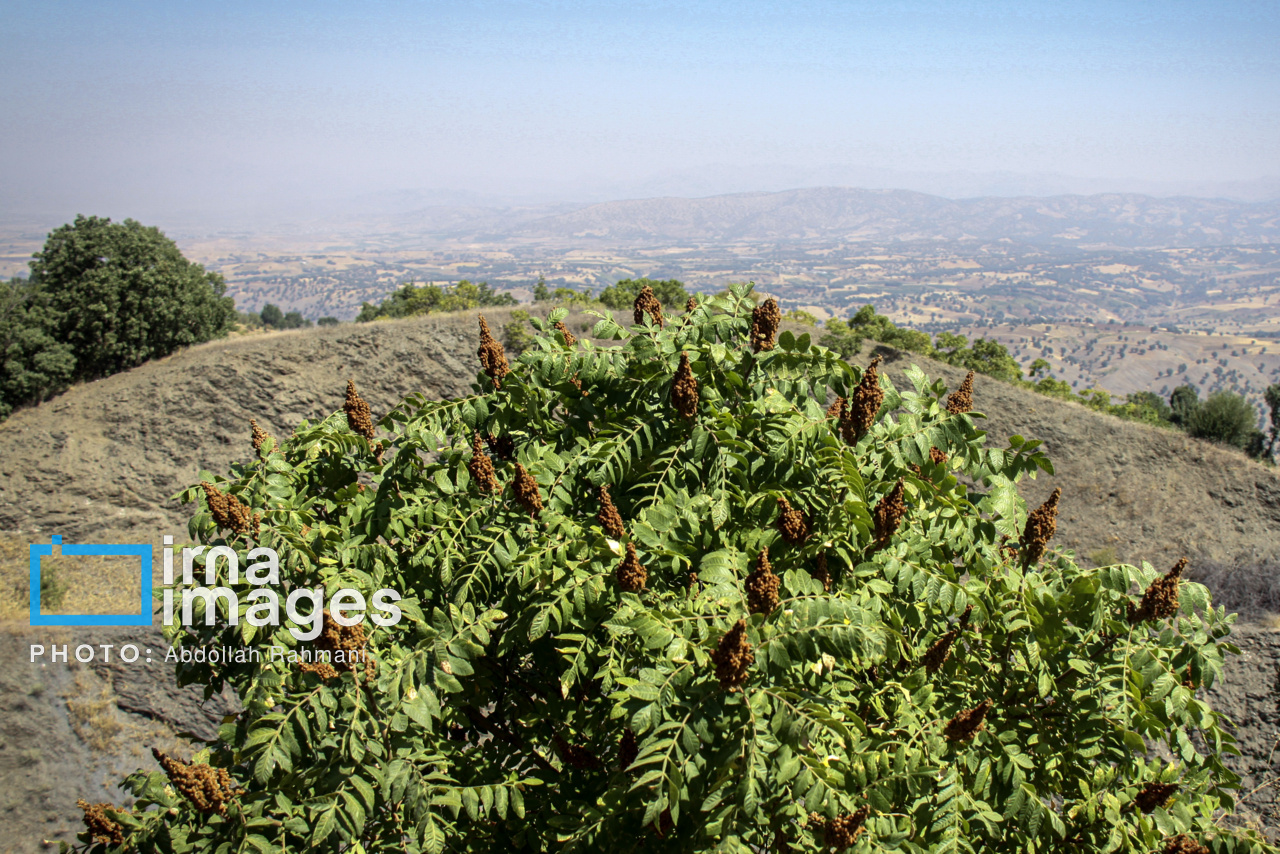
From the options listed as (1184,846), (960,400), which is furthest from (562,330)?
(1184,846)

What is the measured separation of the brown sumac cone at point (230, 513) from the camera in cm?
Result: 404

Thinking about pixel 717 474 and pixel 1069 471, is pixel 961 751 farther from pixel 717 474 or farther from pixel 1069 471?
pixel 1069 471

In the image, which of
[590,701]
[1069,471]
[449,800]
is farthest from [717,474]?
[1069,471]

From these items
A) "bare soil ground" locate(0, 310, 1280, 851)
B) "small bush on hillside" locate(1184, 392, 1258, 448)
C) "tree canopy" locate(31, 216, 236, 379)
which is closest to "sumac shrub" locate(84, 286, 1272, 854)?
"bare soil ground" locate(0, 310, 1280, 851)

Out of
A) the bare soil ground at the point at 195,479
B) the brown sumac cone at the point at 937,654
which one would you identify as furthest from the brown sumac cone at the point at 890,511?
the bare soil ground at the point at 195,479

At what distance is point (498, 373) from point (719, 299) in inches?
72.7

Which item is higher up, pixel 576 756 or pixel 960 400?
pixel 960 400

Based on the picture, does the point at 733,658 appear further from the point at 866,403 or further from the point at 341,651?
the point at 341,651

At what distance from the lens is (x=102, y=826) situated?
13.1 feet

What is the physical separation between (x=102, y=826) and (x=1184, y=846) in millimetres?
6315

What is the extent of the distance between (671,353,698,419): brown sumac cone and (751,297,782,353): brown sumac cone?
1.02m

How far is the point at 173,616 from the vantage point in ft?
15.7

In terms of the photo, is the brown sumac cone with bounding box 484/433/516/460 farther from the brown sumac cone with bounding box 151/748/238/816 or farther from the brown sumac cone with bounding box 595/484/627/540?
the brown sumac cone with bounding box 151/748/238/816

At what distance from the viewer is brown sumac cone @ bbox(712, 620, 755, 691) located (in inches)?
109
